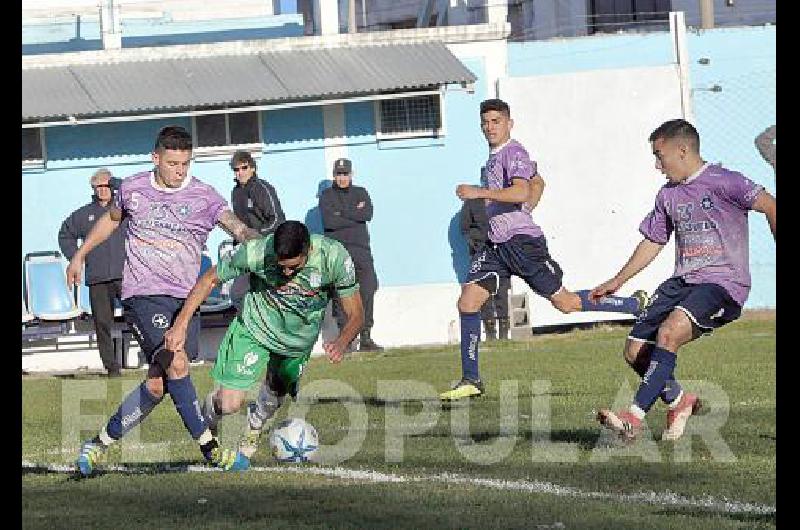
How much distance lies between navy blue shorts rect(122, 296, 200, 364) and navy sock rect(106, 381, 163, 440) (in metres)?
0.23

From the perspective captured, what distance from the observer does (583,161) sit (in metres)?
26.5

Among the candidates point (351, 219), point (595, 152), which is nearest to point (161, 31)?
point (595, 152)

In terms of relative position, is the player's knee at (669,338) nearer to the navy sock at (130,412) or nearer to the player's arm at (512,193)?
the player's arm at (512,193)

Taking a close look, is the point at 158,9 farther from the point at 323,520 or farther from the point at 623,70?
the point at 323,520

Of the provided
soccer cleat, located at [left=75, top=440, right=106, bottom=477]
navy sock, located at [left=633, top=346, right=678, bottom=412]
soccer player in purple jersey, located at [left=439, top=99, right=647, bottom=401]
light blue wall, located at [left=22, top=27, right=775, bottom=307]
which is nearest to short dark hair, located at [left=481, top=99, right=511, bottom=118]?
soccer player in purple jersey, located at [left=439, top=99, right=647, bottom=401]

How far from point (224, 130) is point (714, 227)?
53.8 feet

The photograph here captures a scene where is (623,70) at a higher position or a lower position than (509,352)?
higher

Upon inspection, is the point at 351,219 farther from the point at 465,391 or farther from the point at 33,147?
the point at 465,391

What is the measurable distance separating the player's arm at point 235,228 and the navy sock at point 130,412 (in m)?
1.08

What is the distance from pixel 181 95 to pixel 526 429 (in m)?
14.5

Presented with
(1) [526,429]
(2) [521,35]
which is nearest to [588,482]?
(1) [526,429]

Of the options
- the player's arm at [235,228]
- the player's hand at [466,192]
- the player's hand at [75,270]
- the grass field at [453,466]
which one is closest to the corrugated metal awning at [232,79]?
the grass field at [453,466]

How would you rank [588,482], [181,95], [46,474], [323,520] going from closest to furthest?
[323,520] → [588,482] → [46,474] → [181,95]

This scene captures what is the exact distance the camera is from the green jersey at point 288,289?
10.5 metres
